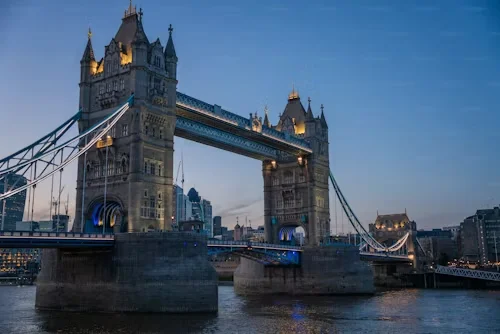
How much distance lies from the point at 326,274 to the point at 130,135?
4246 cm

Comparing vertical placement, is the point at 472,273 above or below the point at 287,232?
below

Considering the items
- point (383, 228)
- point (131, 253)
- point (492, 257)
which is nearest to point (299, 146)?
point (131, 253)

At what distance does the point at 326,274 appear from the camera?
92.0 meters

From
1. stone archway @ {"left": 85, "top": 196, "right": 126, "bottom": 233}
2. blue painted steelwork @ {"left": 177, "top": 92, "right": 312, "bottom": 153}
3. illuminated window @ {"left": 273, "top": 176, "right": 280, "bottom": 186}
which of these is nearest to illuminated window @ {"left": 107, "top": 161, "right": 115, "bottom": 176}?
stone archway @ {"left": 85, "top": 196, "right": 126, "bottom": 233}

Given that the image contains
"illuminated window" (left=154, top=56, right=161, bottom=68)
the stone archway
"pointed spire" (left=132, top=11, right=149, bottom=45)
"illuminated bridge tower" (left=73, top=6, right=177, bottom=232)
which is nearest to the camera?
"illuminated bridge tower" (left=73, top=6, right=177, bottom=232)

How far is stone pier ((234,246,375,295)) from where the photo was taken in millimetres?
91438

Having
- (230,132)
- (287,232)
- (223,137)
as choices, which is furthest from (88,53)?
(287,232)

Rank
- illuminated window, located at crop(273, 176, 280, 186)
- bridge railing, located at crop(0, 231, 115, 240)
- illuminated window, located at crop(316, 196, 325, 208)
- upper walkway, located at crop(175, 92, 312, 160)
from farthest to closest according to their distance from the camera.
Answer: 1. illuminated window, located at crop(273, 176, 280, 186)
2. illuminated window, located at crop(316, 196, 325, 208)
3. upper walkway, located at crop(175, 92, 312, 160)
4. bridge railing, located at crop(0, 231, 115, 240)

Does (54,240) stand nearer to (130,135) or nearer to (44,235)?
(44,235)

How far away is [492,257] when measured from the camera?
195 m

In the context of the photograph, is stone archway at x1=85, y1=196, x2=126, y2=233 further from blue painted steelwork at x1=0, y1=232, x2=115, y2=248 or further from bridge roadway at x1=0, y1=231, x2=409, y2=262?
blue painted steelwork at x1=0, y1=232, x2=115, y2=248

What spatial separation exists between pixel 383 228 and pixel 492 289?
181 feet

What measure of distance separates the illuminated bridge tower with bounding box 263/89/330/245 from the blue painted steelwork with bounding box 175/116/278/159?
515 centimetres

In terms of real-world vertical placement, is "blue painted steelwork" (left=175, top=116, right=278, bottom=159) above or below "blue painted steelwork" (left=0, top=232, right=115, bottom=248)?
above
